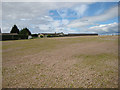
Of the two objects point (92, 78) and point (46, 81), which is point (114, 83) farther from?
point (46, 81)

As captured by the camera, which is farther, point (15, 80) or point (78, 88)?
point (15, 80)

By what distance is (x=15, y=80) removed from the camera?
10.2 feet

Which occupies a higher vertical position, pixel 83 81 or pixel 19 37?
pixel 19 37

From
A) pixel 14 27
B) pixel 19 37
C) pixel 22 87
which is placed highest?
pixel 14 27

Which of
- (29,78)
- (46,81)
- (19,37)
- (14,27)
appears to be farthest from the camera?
(14,27)

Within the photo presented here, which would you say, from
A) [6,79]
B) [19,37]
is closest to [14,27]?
[19,37]

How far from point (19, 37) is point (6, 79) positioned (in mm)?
44601

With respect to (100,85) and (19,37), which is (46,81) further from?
(19,37)

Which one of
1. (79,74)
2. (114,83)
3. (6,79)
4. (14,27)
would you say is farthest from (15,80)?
(14,27)

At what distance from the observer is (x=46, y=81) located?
2977 mm

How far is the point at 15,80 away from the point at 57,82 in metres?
1.84

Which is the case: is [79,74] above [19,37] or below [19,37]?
below

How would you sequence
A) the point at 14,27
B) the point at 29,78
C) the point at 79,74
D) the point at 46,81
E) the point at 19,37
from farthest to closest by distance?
1. the point at 14,27
2. the point at 19,37
3. the point at 79,74
4. the point at 29,78
5. the point at 46,81

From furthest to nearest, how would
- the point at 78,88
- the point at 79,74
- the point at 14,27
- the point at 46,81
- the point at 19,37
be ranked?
the point at 14,27 → the point at 19,37 → the point at 79,74 → the point at 46,81 → the point at 78,88
